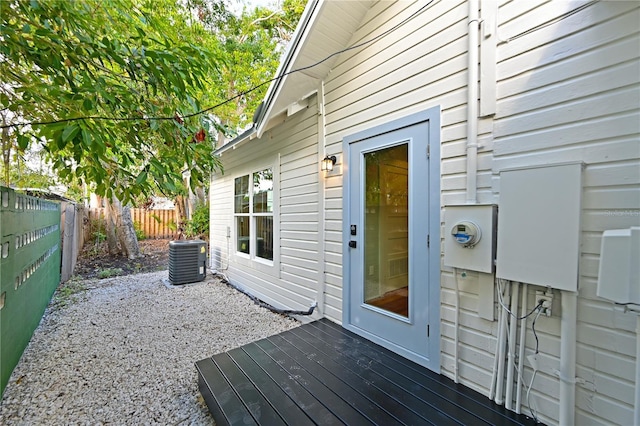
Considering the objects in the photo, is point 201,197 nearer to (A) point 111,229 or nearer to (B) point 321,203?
(A) point 111,229

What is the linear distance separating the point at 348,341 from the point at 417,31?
9.43ft

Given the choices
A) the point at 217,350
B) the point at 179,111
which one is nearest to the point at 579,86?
the point at 179,111

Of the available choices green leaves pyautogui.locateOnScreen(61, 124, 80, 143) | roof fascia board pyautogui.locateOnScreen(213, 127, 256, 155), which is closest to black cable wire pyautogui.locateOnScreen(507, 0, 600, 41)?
green leaves pyautogui.locateOnScreen(61, 124, 80, 143)

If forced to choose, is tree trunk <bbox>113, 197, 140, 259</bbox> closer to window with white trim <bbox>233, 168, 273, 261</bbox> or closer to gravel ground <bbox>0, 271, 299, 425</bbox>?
gravel ground <bbox>0, 271, 299, 425</bbox>

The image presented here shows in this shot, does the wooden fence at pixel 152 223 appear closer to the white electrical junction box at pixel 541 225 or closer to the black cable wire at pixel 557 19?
the white electrical junction box at pixel 541 225

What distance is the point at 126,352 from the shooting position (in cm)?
292

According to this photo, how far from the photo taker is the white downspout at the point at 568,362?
1.44 metres

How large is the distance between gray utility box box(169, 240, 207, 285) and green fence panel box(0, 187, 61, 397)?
1.86 metres

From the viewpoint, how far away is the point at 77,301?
4.48 m

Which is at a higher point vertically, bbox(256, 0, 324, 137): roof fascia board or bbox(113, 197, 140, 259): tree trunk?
bbox(256, 0, 324, 137): roof fascia board

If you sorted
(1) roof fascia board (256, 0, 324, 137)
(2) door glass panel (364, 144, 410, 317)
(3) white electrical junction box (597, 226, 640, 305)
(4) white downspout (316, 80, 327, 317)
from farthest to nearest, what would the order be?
(4) white downspout (316, 80, 327, 317) → (1) roof fascia board (256, 0, 324, 137) → (2) door glass panel (364, 144, 410, 317) → (3) white electrical junction box (597, 226, 640, 305)

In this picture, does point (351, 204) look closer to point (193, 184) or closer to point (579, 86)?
point (193, 184)

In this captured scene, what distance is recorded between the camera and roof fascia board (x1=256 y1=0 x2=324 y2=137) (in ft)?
8.43

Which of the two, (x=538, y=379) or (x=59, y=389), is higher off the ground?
(x=538, y=379)
